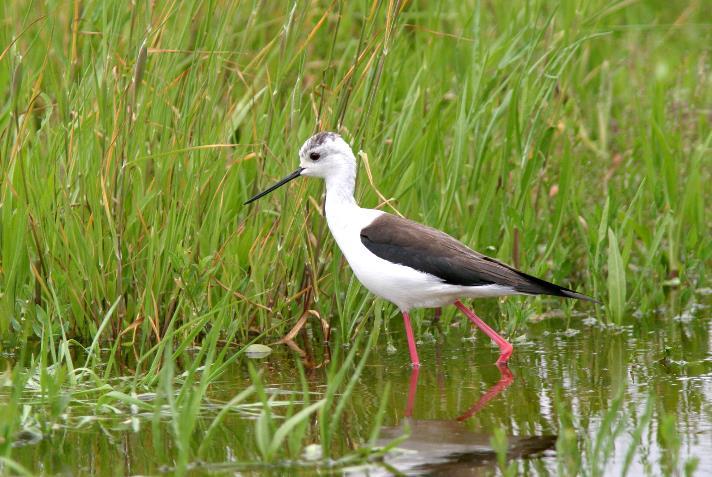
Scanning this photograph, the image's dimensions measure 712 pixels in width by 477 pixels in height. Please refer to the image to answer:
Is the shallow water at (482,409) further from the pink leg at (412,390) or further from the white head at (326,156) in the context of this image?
the white head at (326,156)

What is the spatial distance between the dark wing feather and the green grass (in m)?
0.25

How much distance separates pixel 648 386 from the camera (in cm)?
520

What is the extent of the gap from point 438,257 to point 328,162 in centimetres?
74

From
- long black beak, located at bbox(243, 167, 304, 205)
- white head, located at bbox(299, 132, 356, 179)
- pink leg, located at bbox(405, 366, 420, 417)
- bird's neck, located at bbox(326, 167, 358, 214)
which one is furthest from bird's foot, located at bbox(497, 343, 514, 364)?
long black beak, located at bbox(243, 167, 304, 205)

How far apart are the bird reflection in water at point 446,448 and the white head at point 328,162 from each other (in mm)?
1470

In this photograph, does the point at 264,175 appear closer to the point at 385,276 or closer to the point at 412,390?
the point at 385,276

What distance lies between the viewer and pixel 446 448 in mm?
4438

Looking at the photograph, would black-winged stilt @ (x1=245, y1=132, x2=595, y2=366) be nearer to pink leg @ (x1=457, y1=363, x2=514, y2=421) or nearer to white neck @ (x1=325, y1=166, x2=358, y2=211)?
white neck @ (x1=325, y1=166, x2=358, y2=211)

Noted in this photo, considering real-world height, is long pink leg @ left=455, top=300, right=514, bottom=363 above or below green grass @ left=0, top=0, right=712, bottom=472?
below

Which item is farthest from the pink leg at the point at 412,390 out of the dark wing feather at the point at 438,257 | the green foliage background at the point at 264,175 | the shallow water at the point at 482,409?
the green foliage background at the point at 264,175

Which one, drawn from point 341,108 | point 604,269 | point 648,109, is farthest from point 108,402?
point 648,109

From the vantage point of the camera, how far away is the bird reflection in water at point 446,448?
4164 mm

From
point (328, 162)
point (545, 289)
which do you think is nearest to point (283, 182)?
point (328, 162)

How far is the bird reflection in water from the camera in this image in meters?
4.16
